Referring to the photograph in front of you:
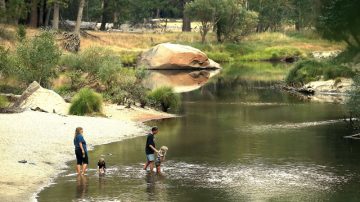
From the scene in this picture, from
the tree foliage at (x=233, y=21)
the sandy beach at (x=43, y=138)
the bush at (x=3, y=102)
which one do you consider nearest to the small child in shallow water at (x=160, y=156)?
the sandy beach at (x=43, y=138)

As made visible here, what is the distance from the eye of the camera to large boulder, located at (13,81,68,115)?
40994 millimetres

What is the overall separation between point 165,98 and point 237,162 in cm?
1983

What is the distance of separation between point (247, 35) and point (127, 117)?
6965cm

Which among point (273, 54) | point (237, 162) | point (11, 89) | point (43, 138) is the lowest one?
point (43, 138)

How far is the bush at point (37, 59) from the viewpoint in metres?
48.0

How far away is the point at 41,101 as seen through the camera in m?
41.7

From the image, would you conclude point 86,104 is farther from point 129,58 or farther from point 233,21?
point 233,21

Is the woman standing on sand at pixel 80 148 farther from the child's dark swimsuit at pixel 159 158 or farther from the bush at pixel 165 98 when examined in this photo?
the bush at pixel 165 98

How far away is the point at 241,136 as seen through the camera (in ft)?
119

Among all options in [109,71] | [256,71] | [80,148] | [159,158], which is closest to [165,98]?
[109,71]

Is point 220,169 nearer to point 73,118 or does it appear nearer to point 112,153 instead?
point 112,153

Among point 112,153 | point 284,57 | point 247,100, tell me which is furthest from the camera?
point 284,57

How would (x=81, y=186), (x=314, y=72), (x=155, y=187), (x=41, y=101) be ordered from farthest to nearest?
(x=314, y=72), (x=41, y=101), (x=81, y=186), (x=155, y=187)

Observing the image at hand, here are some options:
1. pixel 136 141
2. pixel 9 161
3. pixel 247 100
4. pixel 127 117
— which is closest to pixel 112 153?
pixel 136 141
